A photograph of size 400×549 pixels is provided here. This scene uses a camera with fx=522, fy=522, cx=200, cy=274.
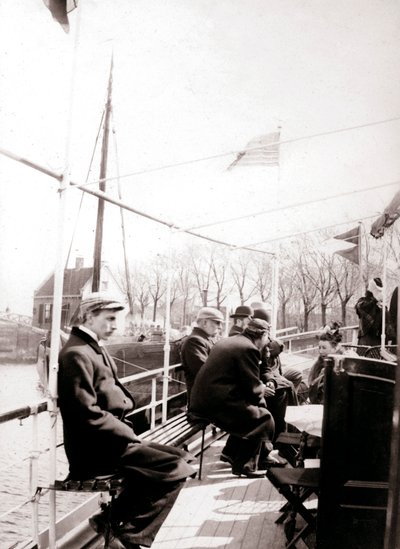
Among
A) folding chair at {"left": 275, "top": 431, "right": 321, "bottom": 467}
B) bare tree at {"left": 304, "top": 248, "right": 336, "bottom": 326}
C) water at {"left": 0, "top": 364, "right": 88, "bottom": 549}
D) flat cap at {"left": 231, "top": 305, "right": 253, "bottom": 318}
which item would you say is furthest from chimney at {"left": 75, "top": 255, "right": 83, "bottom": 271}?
bare tree at {"left": 304, "top": 248, "right": 336, "bottom": 326}

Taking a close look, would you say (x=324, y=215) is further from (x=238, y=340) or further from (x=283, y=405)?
(x=238, y=340)

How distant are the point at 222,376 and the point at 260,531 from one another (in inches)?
43.7

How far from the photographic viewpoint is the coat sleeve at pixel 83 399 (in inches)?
90.8

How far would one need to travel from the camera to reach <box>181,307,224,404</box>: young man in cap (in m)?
4.45

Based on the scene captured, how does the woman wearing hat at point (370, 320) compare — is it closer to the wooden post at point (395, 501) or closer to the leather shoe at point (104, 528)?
the leather shoe at point (104, 528)

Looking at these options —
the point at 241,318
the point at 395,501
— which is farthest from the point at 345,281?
the point at 395,501

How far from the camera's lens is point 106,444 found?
2385mm

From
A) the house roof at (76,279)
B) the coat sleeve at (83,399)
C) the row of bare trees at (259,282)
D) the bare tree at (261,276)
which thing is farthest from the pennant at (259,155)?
the bare tree at (261,276)

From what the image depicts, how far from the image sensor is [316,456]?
3.46 metres

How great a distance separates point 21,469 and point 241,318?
32.9 feet

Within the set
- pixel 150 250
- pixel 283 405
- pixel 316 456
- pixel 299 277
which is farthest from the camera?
pixel 299 277

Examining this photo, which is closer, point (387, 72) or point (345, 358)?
point (345, 358)

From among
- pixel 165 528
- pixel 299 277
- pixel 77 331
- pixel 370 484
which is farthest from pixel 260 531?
pixel 299 277

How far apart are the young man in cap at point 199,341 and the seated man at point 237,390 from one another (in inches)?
25.4
